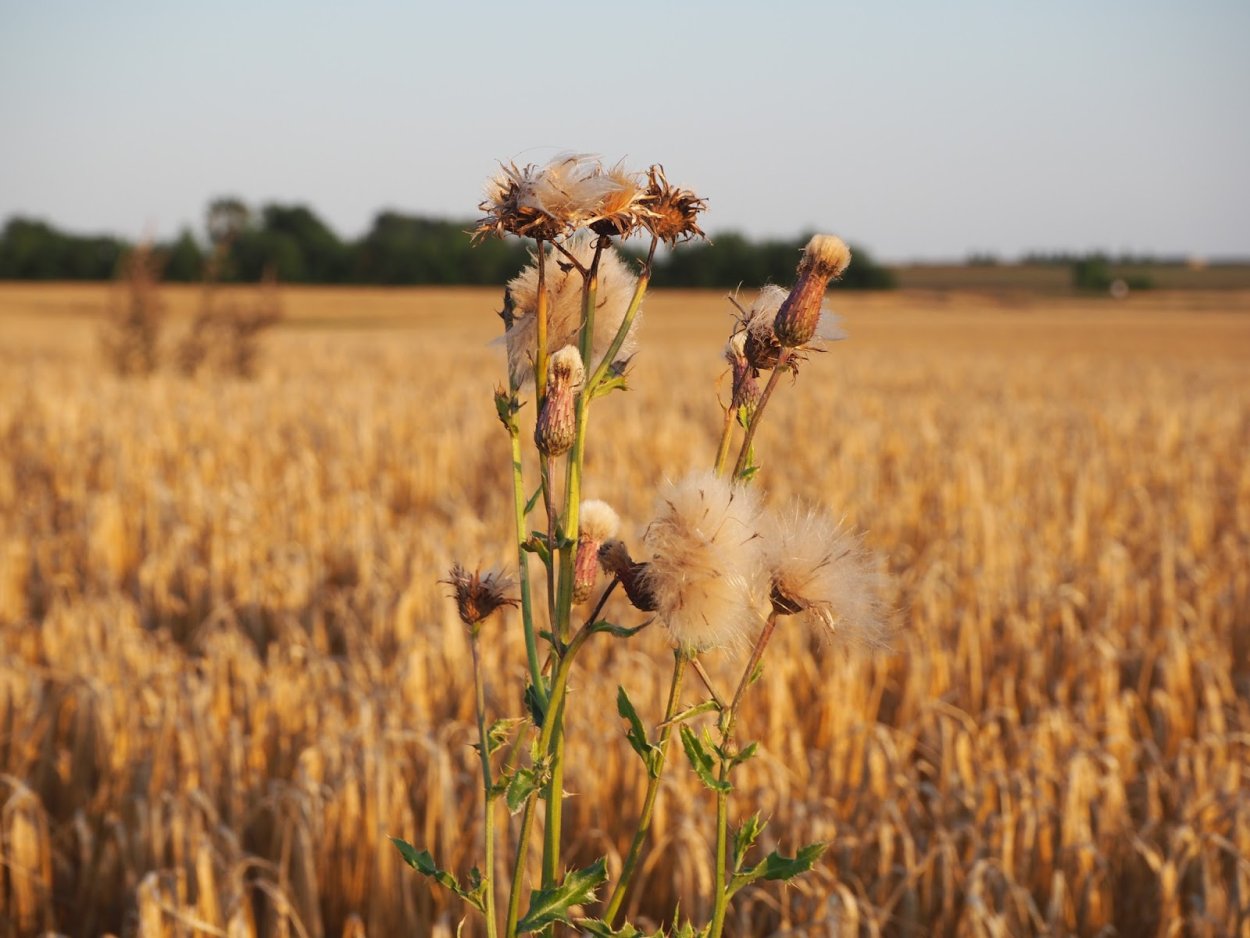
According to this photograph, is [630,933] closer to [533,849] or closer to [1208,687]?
[533,849]

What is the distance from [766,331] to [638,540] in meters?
0.20

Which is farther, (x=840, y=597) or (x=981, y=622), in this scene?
(x=981, y=622)

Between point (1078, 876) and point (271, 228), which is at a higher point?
point (271, 228)

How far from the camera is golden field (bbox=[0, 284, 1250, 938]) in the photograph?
243cm

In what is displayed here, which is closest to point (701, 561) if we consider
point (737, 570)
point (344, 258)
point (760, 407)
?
point (737, 570)

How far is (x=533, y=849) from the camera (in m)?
2.44

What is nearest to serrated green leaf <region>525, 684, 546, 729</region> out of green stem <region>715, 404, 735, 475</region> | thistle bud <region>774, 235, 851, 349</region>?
green stem <region>715, 404, 735, 475</region>

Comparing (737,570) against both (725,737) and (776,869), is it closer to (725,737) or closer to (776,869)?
(725,737)

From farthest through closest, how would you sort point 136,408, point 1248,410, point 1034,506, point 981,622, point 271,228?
point 271,228 < point 1248,410 < point 136,408 < point 1034,506 < point 981,622

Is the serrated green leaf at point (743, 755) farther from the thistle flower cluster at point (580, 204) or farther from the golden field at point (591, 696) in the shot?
the thistle flower cluster at point (580, 204)

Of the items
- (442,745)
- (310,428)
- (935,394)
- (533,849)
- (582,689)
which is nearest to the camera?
(533,849)

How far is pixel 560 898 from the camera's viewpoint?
0.85m

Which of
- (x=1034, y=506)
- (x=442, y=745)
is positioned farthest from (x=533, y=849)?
(x=1034, y=506)

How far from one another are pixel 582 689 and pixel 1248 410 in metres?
9.90
